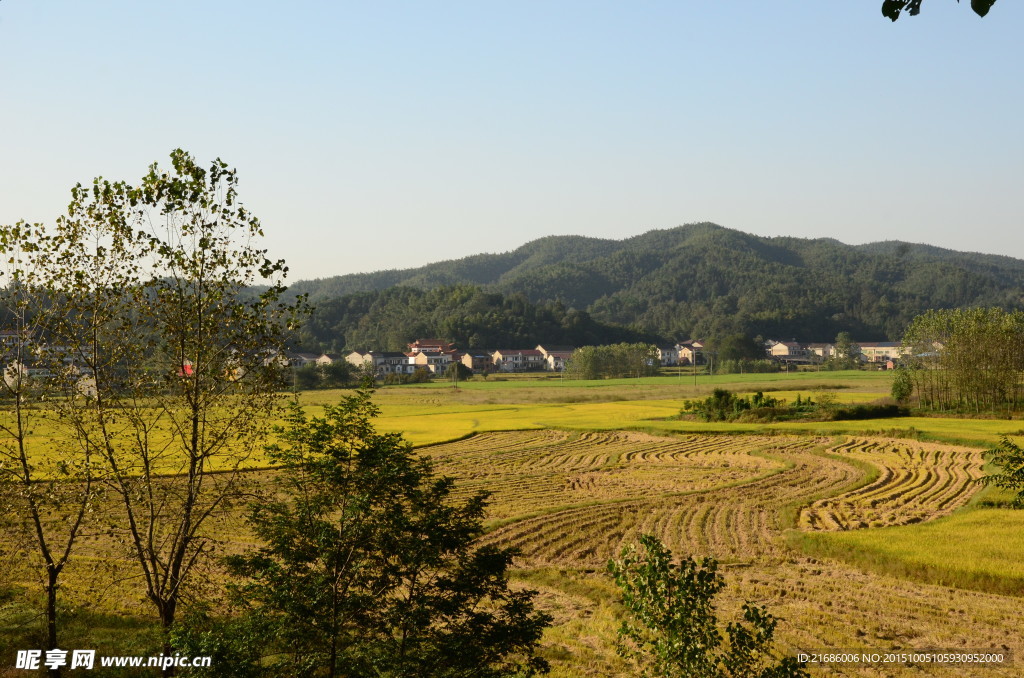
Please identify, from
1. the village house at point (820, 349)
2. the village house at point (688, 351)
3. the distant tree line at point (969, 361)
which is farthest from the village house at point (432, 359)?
the distant tree line at point (969, 361)

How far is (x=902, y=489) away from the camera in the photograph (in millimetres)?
28125

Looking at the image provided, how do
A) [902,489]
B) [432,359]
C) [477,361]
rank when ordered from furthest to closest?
[477,361] < [432,359] < [902,489]

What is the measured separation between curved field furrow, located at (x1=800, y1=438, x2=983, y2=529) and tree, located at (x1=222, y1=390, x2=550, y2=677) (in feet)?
51.6

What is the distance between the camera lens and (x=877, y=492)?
2767 centimetres

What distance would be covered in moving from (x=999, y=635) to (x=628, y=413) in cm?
4556

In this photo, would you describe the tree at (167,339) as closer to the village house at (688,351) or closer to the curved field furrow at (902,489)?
the curved field furrow at (902,489)

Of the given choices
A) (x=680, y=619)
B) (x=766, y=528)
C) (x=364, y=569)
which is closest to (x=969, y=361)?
(x=766, y=528)

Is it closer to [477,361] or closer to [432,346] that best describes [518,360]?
[477,361]

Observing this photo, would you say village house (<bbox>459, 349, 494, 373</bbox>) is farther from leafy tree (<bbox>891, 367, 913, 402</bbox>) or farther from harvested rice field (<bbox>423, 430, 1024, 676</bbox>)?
harvested rice field (<bbox>423, 430, 1024, 676</bbox>)

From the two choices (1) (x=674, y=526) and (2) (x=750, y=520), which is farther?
(2) (x=750, y=520)

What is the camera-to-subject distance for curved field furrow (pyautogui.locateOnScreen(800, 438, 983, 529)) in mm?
Answer: 23609
